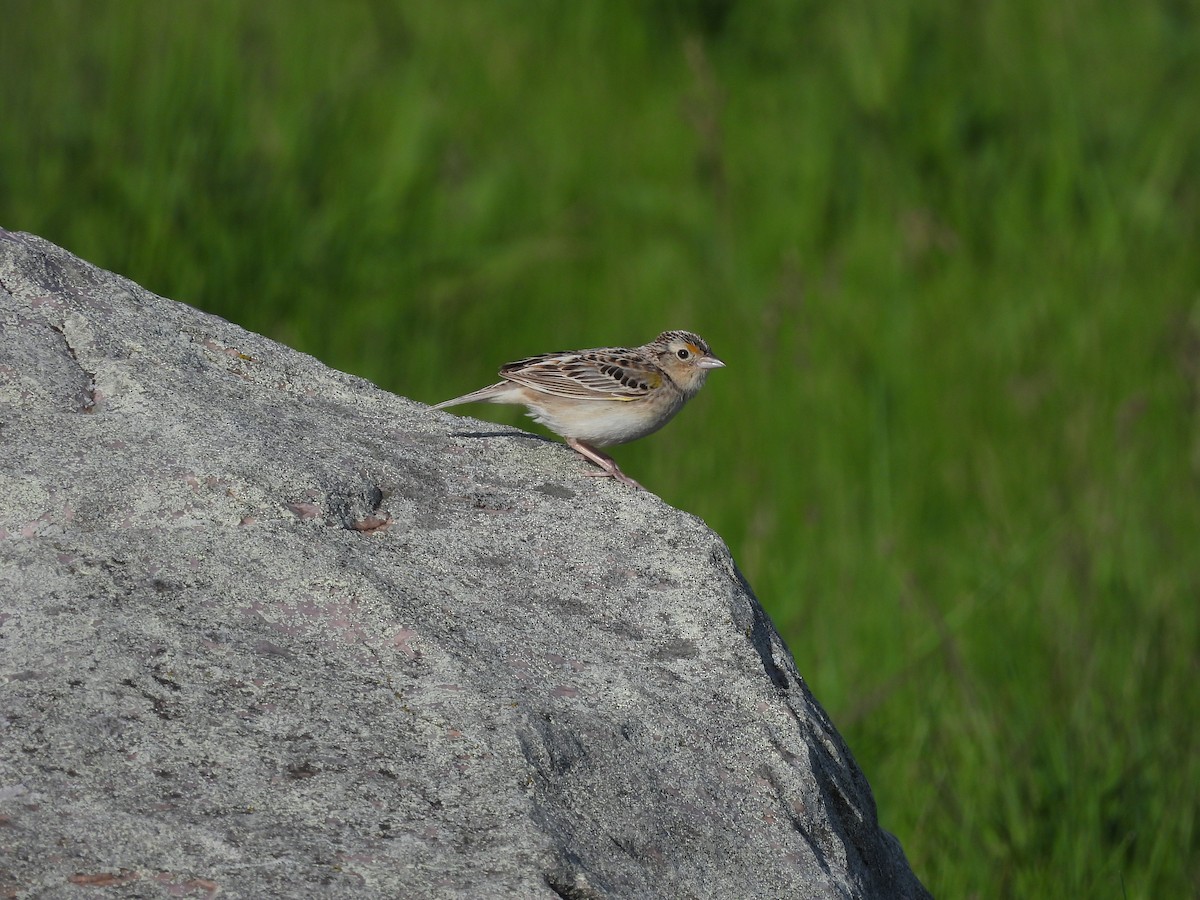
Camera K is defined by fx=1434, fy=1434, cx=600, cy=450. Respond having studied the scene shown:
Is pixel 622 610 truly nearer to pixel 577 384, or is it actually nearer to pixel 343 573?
pixel 343 573

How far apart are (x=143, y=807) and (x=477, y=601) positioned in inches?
34.6

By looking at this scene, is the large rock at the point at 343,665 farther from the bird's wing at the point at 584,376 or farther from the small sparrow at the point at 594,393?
the bird's wing at the point at 584,376

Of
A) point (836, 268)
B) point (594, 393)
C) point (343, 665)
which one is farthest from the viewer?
point (836, 268)

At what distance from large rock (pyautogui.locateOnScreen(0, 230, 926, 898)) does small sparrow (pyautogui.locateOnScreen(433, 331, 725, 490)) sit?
5.60 ft

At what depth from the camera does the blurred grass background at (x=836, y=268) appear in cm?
598

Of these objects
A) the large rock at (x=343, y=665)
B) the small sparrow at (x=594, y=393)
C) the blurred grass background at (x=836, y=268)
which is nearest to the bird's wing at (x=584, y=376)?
the small sparrow at (x=594, y=393)

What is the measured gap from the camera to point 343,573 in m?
2.92

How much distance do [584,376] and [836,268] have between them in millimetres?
4251

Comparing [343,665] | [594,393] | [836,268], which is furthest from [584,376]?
[836,268]

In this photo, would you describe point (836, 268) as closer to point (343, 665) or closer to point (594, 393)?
point (594, 393)

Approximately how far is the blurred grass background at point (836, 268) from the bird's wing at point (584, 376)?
148 centimetres

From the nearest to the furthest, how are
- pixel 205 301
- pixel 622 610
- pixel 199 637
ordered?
pixel 199 637 < pixel 622 610 < pixel 205 301

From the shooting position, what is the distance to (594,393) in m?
5.54

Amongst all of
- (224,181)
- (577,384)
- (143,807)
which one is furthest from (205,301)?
(143,807)
